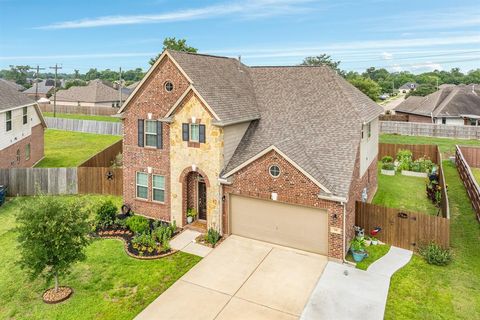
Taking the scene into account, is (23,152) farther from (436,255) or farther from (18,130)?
(436,255)

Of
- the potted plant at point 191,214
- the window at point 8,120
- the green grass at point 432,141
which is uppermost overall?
the window at point 8,120

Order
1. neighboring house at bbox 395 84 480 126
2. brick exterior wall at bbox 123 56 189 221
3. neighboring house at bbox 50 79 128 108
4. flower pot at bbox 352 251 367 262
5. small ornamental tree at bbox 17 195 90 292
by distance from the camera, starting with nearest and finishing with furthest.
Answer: small ornamental tree at bbox 17 195 90 292, flower pot at bbox 352 251 367 262, brick exterior wall at bbox 123 56 189 221, neighboring house at bbox 395 84 480 126, neighboring house at bbox 50 79 128 108

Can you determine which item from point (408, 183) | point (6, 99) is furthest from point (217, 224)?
point (6, 99)

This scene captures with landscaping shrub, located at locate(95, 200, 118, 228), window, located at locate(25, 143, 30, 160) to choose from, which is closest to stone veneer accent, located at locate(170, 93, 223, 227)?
landscaping shrub, located at locate(95, 200, 118, 228)

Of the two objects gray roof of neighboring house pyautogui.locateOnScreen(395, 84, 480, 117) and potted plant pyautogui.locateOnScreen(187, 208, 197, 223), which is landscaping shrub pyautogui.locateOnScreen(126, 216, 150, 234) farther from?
gray roof of neighboring house pyautogui.locateOnScreen(395, 84, 480, 117)

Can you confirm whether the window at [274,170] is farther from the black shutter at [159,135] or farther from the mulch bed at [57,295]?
the mulch bed at [57,295]

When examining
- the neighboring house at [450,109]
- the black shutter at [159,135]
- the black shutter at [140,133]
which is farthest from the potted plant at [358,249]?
the neighboring house at [450,109]
